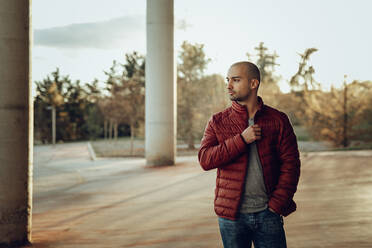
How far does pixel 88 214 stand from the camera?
7.63 m

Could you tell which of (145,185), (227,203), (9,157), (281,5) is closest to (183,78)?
(281,5)

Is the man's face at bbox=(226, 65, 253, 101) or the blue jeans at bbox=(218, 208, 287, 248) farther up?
the man's face at bbox=(226, 65, 253, 101)

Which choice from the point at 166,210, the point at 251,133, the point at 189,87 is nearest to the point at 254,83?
the point at 251,133

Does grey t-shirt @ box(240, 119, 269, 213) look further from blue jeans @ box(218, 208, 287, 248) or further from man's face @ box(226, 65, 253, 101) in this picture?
man's face @ box(226, 65, 253, 101)

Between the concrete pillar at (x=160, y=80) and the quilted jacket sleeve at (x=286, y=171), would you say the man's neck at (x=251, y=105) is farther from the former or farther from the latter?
the concrete pillar at (x=160, y=80)

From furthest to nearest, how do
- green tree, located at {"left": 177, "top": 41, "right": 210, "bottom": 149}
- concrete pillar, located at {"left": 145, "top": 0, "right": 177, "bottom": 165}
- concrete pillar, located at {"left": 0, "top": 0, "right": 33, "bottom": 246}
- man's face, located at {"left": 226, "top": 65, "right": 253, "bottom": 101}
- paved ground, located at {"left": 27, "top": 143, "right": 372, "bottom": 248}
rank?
green tree, located at {"left": 177, "top": 41, "right": 210, "bottom": 149} < concrete pillar, located at {"left": 145, "top": 0, "right": 177, "bottom": 165} < paved ground, located at {"left": 27, "top": 143, "right": 372, "bottom": 248} < concrete pillar, located at {"left": 0, "top": 0, "right": 33, "bottom": 246} < man's face, located at {"left": 226, "top": 65, "right": 253, "bottom": 101}

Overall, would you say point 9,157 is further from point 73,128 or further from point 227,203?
point 73,128

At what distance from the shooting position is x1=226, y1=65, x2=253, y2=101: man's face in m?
2.80

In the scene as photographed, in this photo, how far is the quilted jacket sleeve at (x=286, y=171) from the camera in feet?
8.85

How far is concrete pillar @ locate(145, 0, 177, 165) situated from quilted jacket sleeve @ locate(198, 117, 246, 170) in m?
11.8

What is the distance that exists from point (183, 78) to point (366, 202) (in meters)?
20.5

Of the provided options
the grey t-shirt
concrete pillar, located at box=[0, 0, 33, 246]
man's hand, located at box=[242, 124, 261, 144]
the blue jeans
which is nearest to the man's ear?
man's hand, located at box=[242, 124, 261, 144]

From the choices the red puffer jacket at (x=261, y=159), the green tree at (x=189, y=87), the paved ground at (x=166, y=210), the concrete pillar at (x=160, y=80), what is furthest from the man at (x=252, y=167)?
the green tree at (x=189, y=87)

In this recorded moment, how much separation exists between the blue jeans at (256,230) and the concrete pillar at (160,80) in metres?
12.0
